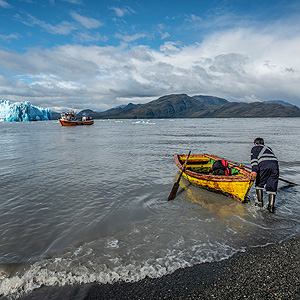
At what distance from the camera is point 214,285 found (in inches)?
159

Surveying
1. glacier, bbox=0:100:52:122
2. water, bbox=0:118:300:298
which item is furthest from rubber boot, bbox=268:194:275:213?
glacier, bbox=0:100:52:122

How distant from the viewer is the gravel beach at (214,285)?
380 centimetres

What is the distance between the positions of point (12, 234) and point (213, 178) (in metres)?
7.42

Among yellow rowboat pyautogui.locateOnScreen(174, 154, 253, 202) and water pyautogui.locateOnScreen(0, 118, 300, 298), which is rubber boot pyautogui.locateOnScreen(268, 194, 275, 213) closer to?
water pyautogui.locateOnScreen(0, 118, 300, 298)

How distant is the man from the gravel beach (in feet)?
9.28

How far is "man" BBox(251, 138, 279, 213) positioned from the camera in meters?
7.17

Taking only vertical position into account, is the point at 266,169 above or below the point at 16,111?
below

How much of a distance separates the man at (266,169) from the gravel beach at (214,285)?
283 centimetres

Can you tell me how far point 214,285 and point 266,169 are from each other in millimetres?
4678

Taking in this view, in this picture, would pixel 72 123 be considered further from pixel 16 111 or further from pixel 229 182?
pixel 16 111

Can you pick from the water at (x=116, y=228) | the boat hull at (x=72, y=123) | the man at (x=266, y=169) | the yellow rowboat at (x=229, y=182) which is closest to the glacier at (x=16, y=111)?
the boat hull at (x=72, y=123)

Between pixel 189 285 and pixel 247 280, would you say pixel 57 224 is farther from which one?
pixel 247 280

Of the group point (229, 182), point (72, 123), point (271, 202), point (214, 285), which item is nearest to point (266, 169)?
point (271, 202)

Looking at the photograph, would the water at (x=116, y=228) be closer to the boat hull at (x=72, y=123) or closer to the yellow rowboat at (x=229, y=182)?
the yellow rowboat at (x=229, y=182)
